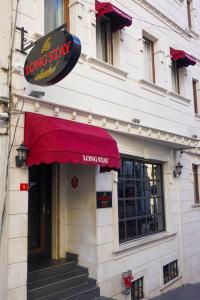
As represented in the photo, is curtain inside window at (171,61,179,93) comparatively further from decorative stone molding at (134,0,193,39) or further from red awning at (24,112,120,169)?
red awning at (24,112,120,169)

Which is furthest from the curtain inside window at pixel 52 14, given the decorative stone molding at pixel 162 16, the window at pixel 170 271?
the window at pixel 170 271

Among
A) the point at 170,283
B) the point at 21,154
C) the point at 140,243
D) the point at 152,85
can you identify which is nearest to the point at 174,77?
the point at 152,85

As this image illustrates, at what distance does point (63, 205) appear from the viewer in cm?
791

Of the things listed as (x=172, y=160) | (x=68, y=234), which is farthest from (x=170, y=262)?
(x=68, y=234)

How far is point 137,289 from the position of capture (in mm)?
8453

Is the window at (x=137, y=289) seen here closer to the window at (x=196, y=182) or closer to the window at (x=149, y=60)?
the window at (x=196, y=182)

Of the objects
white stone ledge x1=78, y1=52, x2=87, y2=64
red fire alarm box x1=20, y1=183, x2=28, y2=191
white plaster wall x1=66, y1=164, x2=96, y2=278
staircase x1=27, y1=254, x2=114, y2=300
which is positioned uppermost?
white stone ledge x1=78, y1=52, x2=87, y2=64

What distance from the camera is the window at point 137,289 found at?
828cm

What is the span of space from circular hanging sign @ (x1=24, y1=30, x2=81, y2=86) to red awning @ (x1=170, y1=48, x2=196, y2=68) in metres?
6.77

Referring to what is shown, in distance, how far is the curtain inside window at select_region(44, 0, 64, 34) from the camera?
23.9ft

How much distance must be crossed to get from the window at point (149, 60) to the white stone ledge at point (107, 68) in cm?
159

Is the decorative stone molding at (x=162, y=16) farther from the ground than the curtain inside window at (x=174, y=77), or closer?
farther from the ground

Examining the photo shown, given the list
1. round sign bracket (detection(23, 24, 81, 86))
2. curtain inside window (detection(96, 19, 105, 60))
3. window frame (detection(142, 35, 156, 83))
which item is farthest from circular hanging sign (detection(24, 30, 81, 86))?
window frame (detection(142, 35, 156, 83))

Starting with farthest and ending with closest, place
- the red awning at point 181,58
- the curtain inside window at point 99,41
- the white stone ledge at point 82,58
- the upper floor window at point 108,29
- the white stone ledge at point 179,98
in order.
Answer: the red awning at point 181,58 < the white stone ledge at point 179,98 < the curtain inside window at point 99,41 < the upper floor window at point 108,29 < the white stone ledge at point 82,58
